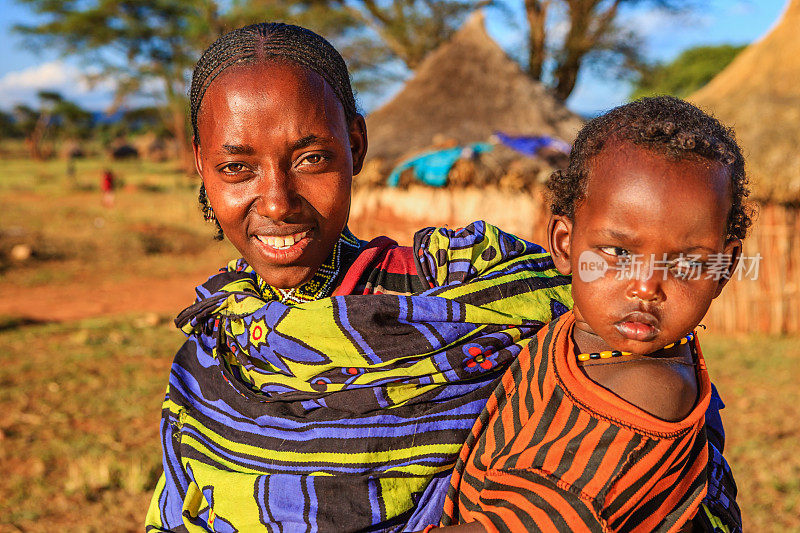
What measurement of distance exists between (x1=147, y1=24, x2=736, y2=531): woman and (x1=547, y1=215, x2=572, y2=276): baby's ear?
0.06m

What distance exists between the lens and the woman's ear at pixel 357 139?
1465mm

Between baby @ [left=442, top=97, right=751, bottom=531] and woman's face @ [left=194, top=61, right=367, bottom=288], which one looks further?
woman's face @ [left=194, top=61, right=367, bottom=288]

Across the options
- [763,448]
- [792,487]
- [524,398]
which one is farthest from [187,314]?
[763,448]

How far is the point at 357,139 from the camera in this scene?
148 cm

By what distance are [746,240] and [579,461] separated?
7120 millimetres

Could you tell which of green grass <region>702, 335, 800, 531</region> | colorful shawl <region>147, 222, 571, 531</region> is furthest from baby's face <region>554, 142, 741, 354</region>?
green grass <region>702, 335, 800, 531</region>

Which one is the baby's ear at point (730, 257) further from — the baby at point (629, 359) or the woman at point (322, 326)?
the woman at point (322, 326)

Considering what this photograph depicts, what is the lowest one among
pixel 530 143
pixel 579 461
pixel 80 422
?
pixel 80 422

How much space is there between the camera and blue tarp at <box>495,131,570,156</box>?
7781mm

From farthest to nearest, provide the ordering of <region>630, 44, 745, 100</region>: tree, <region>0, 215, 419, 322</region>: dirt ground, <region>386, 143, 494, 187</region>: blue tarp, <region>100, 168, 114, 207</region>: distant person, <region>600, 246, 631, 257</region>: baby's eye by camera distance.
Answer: <region>630, 44, 745, 100</region>: tree, <region>100, 168, 114, 207</region>: distant person, <region>0, 215, 419, 322</region>: dirt ground, <region>386, 143, 494, 187</region>: blue tarp, <region>600, 246, 631, 257</region>: baby's eye

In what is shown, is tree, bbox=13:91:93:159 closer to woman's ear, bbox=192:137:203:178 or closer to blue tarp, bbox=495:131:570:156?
blue tarp, bbox=495:131:570:156

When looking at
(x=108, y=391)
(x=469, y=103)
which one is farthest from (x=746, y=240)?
(x=108, y=391)

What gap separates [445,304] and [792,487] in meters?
3.64

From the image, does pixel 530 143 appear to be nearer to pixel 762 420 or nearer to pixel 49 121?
pixel 762 420
